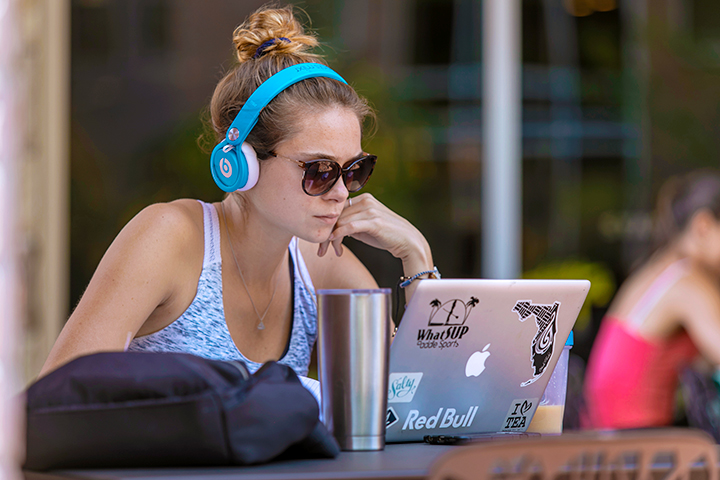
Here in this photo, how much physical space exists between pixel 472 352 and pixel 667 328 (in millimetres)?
2150

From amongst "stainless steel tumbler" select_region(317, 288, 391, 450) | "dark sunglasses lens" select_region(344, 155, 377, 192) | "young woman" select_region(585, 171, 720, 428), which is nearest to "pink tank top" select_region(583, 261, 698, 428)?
"young woman" select_region(585, 171, 720, 428)

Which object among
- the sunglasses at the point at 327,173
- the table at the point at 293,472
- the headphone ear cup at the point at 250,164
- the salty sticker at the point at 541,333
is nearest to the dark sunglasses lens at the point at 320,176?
the sunglasses at the point at 327,173

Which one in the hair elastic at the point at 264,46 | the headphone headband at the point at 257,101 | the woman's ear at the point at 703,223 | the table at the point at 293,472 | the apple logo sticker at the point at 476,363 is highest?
the hair elastic at the point at 264,46

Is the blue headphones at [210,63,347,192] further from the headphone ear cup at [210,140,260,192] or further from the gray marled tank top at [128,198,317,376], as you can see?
the gray marled tank top at [128,198,317,376]

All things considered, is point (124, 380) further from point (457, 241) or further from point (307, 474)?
point (457, 241)

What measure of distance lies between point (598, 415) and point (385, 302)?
7.49ft

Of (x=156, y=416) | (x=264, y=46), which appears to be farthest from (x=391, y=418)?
(x=264, y=46)

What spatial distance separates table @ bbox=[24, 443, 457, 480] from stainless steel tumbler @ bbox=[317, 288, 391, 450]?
0.08m

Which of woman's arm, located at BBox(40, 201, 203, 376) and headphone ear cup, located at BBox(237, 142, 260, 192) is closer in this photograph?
woman's arm, located at BBox(40, 201, 203, 376)

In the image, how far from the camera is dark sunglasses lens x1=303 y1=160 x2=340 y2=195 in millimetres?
1584

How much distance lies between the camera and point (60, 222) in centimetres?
426

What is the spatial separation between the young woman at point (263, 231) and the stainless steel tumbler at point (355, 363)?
0.58 meters

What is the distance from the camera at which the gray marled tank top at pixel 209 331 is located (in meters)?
1.63

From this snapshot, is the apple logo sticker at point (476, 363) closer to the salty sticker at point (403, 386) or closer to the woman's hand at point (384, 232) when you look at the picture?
the salty sticker at point (403, 386)
